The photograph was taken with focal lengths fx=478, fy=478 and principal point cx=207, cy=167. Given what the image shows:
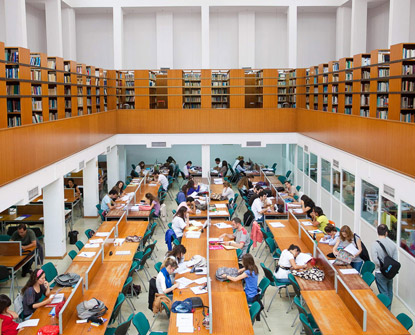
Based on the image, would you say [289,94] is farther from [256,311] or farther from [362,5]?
[256,311]

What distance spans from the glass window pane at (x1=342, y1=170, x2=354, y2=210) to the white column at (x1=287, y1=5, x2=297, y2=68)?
9.64 m

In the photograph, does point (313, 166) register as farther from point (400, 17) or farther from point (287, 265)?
point (287, 265)

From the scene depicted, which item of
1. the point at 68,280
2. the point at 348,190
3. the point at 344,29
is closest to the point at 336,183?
the point at 348,190

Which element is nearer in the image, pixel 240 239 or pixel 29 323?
pixel 29 323

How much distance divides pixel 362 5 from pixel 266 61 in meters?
4.51

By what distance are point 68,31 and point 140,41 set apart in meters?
2.96

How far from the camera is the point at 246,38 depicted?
1992cm

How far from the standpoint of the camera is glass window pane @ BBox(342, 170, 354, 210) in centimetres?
1041

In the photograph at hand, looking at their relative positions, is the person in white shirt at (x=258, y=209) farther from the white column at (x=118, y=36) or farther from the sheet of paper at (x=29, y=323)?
the white column at (x=118, y=36)

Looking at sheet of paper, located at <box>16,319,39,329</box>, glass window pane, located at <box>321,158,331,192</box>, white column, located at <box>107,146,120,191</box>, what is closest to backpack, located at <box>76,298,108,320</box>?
sheet of paper, located at <box>16,319,39,329</box>

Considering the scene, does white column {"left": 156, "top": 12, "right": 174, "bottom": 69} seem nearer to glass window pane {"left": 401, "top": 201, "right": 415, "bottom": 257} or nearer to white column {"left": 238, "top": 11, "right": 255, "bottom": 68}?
white column {"left": 238, "top": 11, "right": 255, "bottom": 68}

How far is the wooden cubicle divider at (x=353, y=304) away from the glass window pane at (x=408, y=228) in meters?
1.85

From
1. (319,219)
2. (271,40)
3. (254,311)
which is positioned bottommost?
(254,311)

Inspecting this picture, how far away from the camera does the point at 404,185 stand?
297 inches
